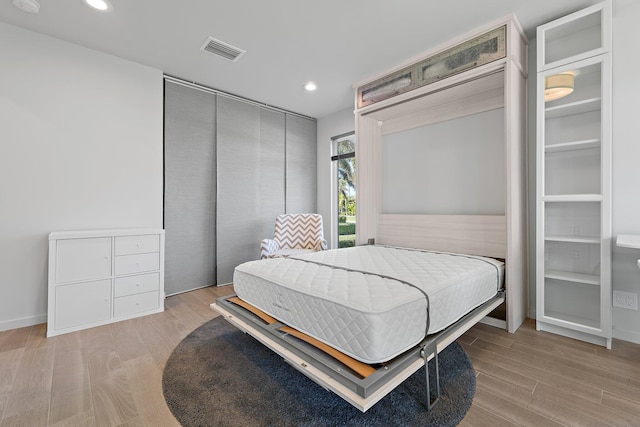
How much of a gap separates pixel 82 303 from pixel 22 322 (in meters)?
0.55

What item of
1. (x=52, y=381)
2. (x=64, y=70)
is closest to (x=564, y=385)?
(x=52, y=381)

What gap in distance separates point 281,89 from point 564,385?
3778 mm

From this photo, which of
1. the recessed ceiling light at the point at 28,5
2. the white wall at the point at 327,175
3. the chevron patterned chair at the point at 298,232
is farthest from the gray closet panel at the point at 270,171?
the recessed ceiling light at the point at 28,5

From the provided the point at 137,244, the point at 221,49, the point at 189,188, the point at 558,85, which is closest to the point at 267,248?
the point at 189,188

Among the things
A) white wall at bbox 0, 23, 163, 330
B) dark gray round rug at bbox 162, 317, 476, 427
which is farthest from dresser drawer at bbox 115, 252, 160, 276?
dark gray round rug at bbox 162, 317, 476, 427

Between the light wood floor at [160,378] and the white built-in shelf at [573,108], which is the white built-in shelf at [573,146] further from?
the light wood floor at [160,378]

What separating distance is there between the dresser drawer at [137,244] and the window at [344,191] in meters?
2.64

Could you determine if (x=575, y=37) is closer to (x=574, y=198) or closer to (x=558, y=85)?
(x=558, y=85)

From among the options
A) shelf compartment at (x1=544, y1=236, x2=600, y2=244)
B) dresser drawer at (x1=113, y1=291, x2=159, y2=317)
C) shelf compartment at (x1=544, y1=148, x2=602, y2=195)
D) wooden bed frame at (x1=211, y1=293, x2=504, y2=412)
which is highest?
shelf compartment at (x1=544, y1=148, x2=602, y2=195)

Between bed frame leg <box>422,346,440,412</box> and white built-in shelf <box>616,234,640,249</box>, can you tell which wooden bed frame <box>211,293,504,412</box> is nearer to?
bed frame leg <box>422,346,440,412</box>

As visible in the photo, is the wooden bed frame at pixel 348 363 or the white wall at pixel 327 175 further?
the white wall at pixel 327 175

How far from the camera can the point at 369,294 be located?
136 cm

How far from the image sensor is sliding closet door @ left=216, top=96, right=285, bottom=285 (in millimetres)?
3672

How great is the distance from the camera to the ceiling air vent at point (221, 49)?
259 cm
